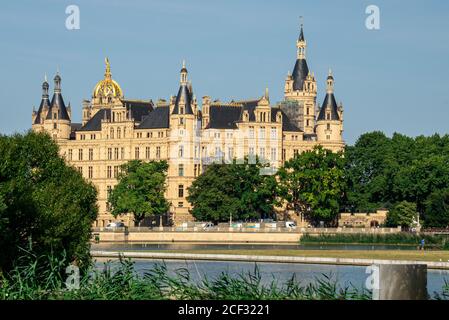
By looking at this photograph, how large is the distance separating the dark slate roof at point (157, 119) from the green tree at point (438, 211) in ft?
104

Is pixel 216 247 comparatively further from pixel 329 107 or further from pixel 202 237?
pixel 329 107

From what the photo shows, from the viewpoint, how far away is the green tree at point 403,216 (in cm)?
12419

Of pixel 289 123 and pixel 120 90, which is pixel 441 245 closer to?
pixel 289 123

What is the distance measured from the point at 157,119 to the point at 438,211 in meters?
35.5

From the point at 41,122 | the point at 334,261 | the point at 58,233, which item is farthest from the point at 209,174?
the point at 58,233

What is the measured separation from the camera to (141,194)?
131m

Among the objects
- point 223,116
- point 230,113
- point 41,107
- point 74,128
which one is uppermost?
point 41,107

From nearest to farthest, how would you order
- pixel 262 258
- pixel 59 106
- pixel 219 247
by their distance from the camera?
pixel 262 258 < pixel 219 247 < pixel 59 106

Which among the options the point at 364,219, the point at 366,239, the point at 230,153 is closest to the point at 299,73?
the point at 230,153

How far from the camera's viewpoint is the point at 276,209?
445 feet

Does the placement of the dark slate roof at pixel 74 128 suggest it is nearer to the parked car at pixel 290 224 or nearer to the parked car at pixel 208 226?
the parked car at pixel 208 226

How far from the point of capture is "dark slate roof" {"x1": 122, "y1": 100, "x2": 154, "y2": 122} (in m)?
145
